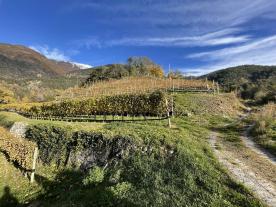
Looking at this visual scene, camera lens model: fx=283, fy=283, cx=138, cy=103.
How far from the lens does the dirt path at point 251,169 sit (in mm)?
11078

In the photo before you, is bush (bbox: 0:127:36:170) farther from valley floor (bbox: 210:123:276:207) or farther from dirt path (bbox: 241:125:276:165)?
dirt path (bbox: 241:125:276:165)

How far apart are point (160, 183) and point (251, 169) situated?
458 cm

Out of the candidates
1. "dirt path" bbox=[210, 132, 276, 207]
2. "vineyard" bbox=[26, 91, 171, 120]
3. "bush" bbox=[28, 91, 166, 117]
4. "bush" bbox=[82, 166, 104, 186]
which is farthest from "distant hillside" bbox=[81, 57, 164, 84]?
"bush" bbox=[82, 166, 104, 186]

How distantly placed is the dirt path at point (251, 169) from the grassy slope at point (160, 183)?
52 centimetres

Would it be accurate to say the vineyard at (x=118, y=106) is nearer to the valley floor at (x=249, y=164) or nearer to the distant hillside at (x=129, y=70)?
the valley floor at (x=249, y=164)

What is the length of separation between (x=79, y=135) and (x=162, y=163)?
7.42 meters

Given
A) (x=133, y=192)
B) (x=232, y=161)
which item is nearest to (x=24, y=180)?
(x=133, y=192)

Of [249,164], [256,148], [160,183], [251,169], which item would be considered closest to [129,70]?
[256,148]

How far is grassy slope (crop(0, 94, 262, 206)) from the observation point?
35.8ft

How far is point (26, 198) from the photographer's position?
15922 mm

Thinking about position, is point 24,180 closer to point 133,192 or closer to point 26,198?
point 26,198

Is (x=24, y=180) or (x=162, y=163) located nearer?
(x=162, y=163)

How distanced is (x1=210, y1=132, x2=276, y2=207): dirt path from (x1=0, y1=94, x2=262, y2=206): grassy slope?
0.52m

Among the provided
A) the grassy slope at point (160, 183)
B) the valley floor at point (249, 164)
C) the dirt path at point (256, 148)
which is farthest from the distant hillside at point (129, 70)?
the valley floor at point (249, 164)
